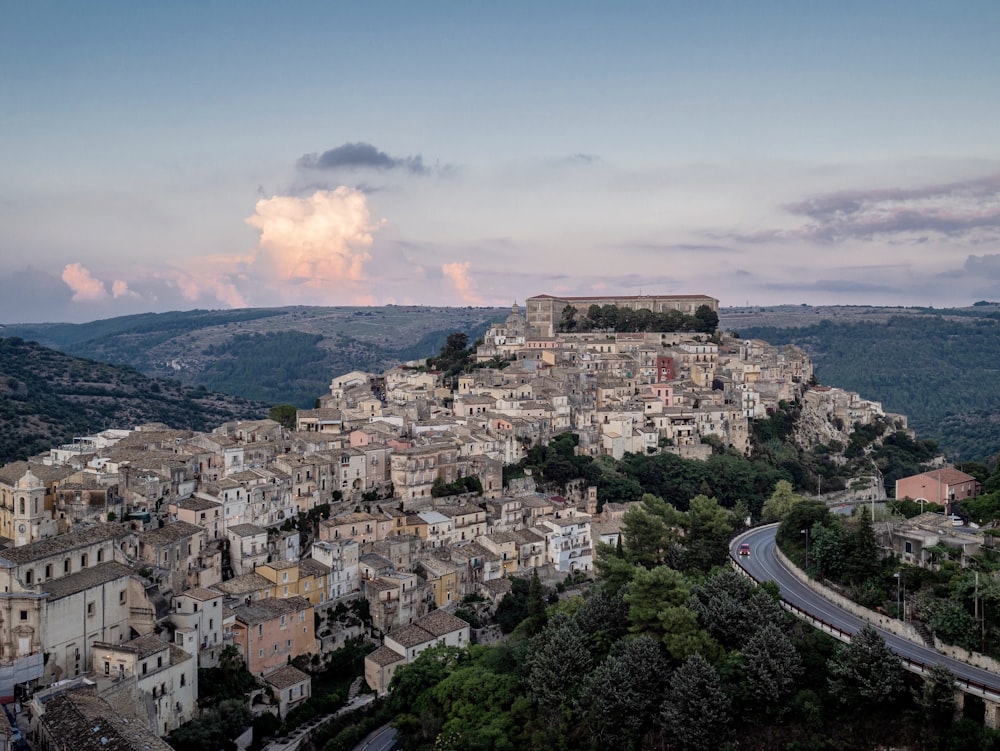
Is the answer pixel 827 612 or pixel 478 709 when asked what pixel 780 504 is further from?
pixel 478 709

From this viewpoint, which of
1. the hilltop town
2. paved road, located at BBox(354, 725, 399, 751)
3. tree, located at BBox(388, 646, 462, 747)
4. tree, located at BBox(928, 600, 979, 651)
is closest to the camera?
tree, located at BBox(928, 600, 979, 651)

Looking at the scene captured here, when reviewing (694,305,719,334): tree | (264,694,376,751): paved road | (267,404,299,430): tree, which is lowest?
(264,694,376,751): paved road

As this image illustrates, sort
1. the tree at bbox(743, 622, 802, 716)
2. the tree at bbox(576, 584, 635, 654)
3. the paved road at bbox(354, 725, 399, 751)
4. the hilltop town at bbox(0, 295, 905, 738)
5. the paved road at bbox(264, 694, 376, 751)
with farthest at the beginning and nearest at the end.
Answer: the paved road at bbox(354, 725, 399, 751)
the paved road at bbox(264, 694, 376, 751)
the tree at bbox(576, 584, 635, 654)
the hilltop town at bbox(0, 295, 905, 738)
the tree at bbox(743, 622, 802, 716)

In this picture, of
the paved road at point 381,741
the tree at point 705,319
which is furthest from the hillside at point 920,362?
the paved road at point 381,741

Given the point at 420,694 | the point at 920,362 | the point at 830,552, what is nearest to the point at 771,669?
the point at 830,552

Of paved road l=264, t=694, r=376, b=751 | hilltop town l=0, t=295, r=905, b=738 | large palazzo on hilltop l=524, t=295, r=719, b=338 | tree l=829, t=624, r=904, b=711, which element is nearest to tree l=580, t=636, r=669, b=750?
tree l=829, t=624, r=904, b=711

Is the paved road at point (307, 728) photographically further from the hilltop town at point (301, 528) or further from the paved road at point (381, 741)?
the paved road at point (381, 741)

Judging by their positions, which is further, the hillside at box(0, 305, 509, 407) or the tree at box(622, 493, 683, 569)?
the hillside at box(0, 305, 509, 407)

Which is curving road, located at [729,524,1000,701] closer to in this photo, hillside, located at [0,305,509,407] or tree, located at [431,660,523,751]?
tree, located at [431,660,523,751]
